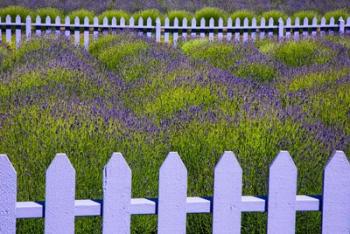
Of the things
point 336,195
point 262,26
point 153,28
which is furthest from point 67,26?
point 336,195

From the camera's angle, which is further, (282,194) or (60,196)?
(282,194)

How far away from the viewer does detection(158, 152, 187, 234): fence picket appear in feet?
8.63

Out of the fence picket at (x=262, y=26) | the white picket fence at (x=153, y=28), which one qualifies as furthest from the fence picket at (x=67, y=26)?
the fence picket at (x=262, y=26)

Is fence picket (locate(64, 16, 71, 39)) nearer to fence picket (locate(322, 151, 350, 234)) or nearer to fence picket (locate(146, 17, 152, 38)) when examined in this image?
fence picket (locate(146, 17, 152, 38))

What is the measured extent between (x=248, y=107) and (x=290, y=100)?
1127 mm

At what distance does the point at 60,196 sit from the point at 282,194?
2.79 feet

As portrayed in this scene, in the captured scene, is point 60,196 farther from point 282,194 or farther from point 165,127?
point 165,127

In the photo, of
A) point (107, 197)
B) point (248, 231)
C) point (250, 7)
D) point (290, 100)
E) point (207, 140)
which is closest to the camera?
point (107, 197)

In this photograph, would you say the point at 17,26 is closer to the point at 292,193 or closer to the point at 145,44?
the point at 145,44

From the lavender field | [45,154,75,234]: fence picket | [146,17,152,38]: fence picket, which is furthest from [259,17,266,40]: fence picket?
[45,154,75,234]: fence picket

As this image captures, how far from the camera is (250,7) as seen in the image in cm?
2198

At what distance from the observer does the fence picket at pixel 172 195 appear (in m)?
2.63

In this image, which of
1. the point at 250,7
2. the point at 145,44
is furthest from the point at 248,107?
the point at 250,7

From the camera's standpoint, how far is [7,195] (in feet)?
8.32
